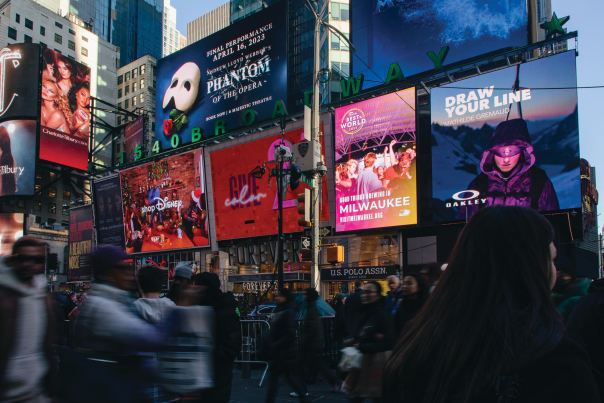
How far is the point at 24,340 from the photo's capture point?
3.63 m

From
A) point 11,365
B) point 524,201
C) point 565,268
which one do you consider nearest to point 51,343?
point 11,365

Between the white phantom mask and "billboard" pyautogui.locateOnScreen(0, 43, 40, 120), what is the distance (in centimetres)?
2593

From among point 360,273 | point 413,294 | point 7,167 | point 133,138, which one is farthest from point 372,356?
point 7,167

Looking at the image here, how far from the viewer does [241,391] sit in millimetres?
9453

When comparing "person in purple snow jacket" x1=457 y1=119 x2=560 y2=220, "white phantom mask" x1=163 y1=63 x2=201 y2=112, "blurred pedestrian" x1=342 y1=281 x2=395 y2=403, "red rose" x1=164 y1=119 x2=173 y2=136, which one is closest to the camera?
"blurred pedestrian" x1=342 y1=281 x2=395 y2=403

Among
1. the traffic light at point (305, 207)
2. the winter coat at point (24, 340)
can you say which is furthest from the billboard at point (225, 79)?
the winter coat at point (24, 340)

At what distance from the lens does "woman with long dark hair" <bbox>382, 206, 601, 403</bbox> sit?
1.26 meters

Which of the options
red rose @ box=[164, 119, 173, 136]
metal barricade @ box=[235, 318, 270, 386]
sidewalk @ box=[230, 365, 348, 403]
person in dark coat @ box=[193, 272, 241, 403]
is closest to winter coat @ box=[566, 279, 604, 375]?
person in dark coat @ box=[193, 272, 241, 403]

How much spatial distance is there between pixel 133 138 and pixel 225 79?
1716 cm

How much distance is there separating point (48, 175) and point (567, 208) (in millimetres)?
73520

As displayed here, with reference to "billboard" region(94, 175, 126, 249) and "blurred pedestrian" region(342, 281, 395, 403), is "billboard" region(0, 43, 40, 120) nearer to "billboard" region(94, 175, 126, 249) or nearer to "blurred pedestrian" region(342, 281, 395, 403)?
"billboard" region(94, 175, 126, 249)

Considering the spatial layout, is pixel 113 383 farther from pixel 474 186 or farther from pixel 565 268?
pixel 474 186

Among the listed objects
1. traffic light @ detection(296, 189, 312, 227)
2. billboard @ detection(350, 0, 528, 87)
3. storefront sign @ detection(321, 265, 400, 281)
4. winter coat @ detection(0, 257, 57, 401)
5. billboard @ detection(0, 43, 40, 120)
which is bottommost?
storefront sign @ detection(321, 265, 400, 281)

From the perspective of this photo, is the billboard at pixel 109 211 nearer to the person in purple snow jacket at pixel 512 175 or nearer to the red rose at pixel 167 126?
the red rose at pixel 167 126
